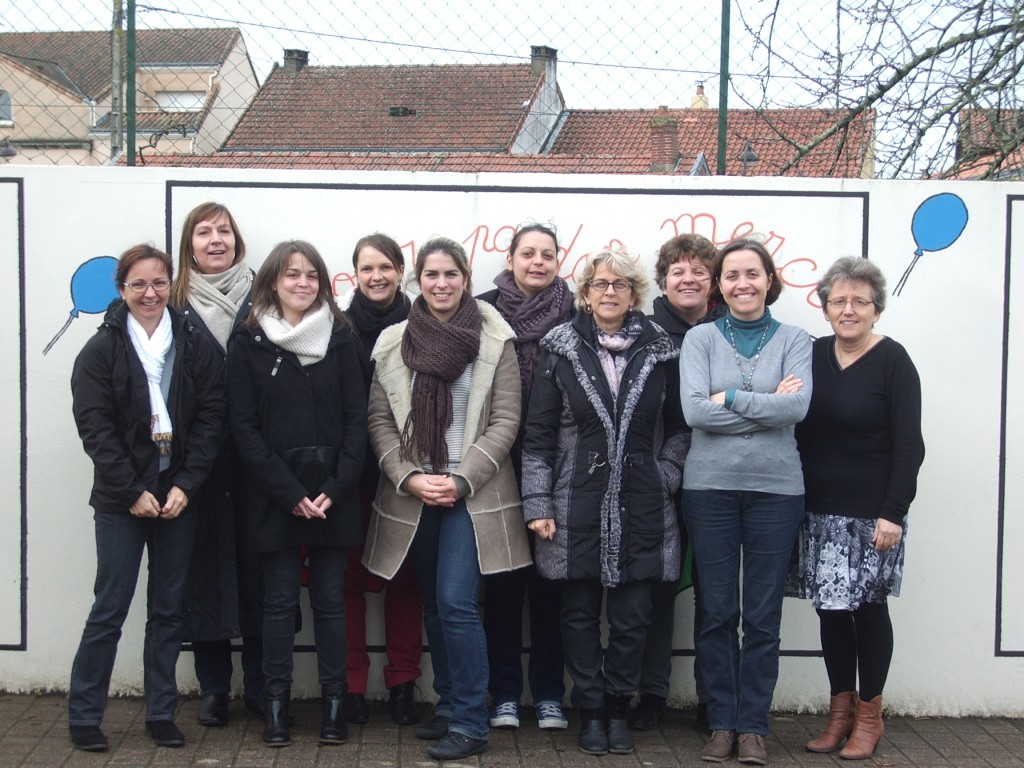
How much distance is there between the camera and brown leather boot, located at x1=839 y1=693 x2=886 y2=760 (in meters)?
4.03

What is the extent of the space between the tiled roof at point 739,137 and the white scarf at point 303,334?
1.70 m

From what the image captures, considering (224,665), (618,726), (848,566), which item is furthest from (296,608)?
(848,566)

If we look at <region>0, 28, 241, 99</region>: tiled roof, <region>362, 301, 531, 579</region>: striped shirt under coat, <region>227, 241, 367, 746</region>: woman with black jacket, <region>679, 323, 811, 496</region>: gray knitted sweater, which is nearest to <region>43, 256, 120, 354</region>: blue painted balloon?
<region>0, 28, 241, 99</region>: tiled roof

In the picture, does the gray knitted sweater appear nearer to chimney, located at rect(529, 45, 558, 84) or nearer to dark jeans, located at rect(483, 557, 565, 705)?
dark jeans, located at rect(483, 557, 565, 705)

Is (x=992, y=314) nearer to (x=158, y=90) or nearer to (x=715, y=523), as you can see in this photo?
(x=715, y=523)

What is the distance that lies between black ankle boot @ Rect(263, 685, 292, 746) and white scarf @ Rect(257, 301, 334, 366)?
118 cm

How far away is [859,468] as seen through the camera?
3.87 m

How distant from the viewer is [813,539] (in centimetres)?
394

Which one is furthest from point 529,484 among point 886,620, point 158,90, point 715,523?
point 158,90

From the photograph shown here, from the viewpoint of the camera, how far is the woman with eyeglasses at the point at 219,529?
4086mm

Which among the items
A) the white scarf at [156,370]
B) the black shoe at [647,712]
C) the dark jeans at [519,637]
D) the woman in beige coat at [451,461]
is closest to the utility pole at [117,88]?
the white scarf at [156,370]

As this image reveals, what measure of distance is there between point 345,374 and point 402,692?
4.30 feet

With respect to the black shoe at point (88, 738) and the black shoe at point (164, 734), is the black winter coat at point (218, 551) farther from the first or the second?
the black shoe at point (88, 738)

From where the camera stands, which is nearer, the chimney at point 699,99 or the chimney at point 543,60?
the chimney at point 543,60
